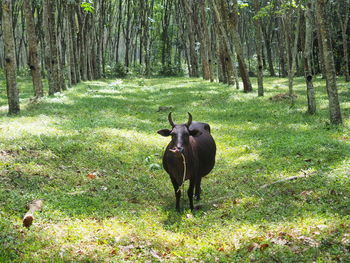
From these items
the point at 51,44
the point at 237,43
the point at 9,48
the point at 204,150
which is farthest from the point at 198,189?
the point at 51,44

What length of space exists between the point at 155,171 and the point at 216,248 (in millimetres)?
4840

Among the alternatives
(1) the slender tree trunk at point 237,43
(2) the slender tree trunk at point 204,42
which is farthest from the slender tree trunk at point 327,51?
(2) the slender tree trunk at point 204,42

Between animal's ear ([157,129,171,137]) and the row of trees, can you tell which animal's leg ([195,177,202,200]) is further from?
the row of trees

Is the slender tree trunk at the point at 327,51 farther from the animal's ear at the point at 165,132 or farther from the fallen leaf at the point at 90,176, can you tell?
the fallen leaf at the point at 90,176

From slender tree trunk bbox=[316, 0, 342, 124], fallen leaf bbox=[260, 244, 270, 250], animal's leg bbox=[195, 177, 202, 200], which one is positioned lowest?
fallen leaf bbox=[260, 244, 270, 250]

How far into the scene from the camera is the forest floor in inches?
245

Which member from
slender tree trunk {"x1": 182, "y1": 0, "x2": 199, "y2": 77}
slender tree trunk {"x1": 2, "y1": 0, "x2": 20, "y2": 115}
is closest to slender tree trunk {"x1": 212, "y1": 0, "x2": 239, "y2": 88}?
slender tree trunk {"x1": 182, "y1": 0, "x2": 199, "y2": 77}

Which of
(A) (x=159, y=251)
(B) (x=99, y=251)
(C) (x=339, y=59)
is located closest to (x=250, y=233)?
(A) (x=159, y=251)

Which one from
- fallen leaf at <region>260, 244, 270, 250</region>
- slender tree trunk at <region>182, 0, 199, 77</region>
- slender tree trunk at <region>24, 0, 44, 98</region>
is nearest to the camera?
fallen leaf at <region>260, 244, 270, 250</region>

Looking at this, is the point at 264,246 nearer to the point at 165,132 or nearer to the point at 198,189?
the point at 198,189

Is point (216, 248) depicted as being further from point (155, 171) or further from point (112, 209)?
point (155, 171)

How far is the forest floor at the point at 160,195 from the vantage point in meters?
6.23

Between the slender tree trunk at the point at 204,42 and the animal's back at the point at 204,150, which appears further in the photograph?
the slender tree trunk at the point at 204,42

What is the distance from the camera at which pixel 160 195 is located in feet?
31.0
